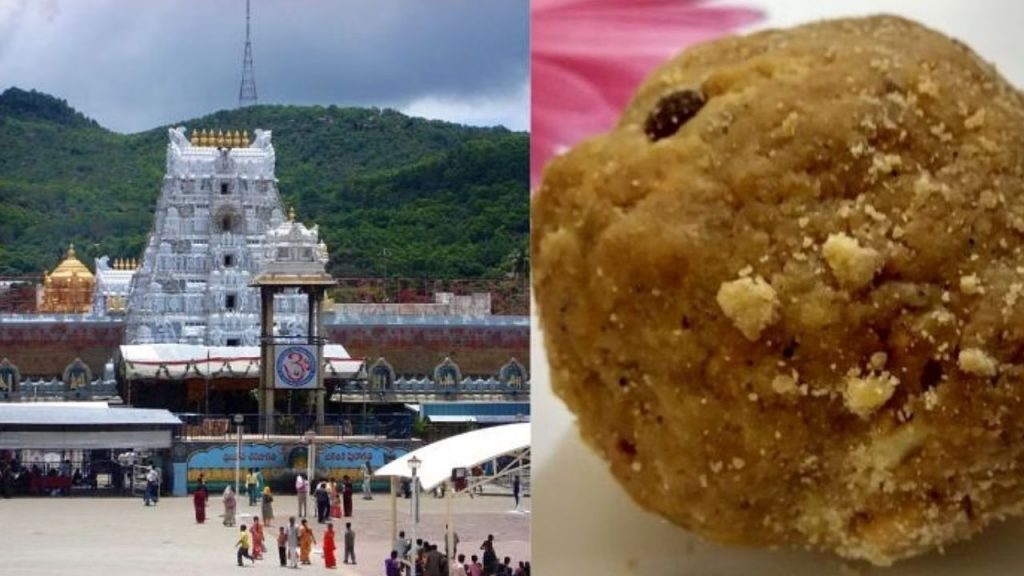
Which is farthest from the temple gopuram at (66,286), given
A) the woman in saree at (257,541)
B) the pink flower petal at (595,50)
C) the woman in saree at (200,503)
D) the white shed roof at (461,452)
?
the pink flower petal at (595,50)

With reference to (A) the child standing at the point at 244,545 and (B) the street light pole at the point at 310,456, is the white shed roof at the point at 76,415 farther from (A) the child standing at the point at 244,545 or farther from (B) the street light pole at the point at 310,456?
(A) the child standing at the point at 244,545

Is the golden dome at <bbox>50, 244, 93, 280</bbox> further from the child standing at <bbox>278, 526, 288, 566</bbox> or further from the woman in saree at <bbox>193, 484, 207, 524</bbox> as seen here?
the child standing at <bbox>278, 526, 288, 566</bbox>

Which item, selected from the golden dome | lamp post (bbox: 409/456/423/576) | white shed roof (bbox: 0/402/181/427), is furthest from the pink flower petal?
the golden dome

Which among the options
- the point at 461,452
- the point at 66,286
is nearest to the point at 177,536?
the point at 461,452

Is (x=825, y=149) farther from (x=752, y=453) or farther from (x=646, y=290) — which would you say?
(x=752, y=453)

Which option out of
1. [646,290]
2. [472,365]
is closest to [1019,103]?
[646,290]

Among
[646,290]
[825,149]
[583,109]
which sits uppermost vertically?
[583,109]

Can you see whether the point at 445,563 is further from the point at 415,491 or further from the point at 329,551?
the point at 329,551
